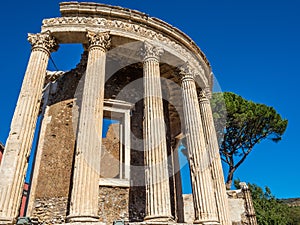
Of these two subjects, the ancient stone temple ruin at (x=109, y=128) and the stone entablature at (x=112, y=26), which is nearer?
the ancient stone temple ruin at (x=109, y=128)

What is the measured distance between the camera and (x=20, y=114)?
722 centimetres

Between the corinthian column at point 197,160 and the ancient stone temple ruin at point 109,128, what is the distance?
35mm

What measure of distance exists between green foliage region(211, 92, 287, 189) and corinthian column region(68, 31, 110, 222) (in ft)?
34.3

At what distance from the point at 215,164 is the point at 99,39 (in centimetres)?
656

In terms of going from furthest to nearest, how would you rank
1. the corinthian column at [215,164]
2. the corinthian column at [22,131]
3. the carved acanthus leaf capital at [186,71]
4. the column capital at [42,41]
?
the carved acanthus leaf capital at [186,71] → the corinthian column at [215,164] → the column capital at [42,41] → the corinthian column at [22,131]

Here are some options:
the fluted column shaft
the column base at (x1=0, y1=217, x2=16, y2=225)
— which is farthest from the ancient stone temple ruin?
the fluted column shaft

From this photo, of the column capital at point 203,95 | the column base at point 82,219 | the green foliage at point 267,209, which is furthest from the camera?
the green foliage at point 267,209

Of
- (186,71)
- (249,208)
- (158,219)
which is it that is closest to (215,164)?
(249,208)

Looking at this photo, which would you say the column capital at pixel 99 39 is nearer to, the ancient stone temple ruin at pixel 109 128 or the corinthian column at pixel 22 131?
the ancient stone temple ruin at pixel 109 128

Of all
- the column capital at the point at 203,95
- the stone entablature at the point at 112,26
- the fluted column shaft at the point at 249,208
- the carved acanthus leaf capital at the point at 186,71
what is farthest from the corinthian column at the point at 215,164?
the fluted column shaft at the point at 249,208

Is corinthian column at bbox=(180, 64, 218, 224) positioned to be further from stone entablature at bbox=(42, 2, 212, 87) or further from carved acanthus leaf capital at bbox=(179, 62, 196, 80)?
stone entablature at bbox=(42, 2, 212, 87)

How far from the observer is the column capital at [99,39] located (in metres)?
8.60

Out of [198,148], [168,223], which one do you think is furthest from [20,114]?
[198,148]

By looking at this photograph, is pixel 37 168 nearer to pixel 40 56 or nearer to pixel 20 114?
pixel 20 114
